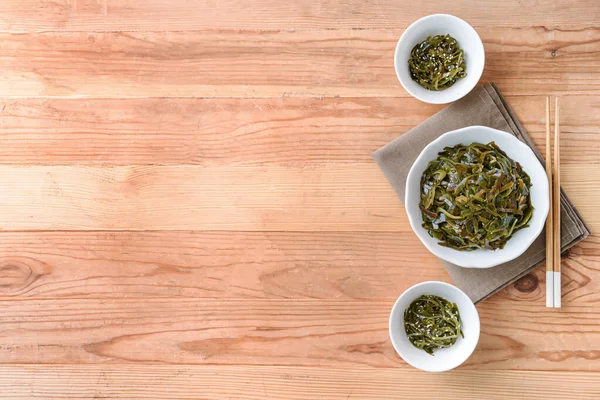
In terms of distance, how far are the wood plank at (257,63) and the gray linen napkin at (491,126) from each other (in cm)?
11

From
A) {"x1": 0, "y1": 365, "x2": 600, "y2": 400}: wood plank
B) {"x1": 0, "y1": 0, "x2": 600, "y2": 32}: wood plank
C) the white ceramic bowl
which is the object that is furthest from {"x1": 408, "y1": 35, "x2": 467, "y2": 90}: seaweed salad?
{"x1": 0, "y1": 365, "x2": 600, "y2": 400}: wood plank

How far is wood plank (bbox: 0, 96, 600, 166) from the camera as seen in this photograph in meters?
1.67

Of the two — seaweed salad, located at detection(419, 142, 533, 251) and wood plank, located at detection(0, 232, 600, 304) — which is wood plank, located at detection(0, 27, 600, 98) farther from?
wood plank, located at detection(0, 232, 600, 304)

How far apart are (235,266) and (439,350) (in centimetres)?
74

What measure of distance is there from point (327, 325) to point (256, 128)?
2.41 ft

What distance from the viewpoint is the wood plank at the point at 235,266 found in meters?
1.67

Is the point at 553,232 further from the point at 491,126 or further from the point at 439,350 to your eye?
the point at 439,350

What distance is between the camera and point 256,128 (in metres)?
1.73

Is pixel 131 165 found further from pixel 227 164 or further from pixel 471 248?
pixel 471 248

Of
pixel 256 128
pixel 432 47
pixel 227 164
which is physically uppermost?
pixel 432 47

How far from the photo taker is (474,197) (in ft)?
4.77

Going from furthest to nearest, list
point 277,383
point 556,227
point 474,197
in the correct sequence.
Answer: point 277,383
point 556,227
point 474,197

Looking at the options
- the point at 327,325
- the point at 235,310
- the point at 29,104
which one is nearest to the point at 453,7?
the point at 327,325

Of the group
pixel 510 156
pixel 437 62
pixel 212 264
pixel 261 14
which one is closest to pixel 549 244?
pixel 510 156
